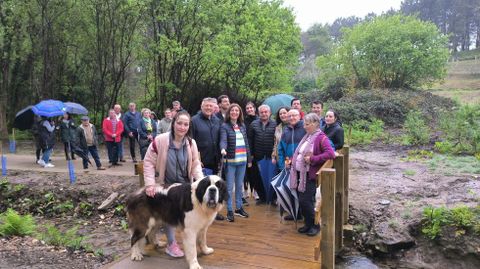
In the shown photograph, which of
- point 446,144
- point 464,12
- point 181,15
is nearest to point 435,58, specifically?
point 446,144

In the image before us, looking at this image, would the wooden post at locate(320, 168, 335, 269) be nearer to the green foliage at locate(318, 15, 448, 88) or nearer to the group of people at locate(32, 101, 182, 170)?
the group of people at locate(32, 101, 182, 170)

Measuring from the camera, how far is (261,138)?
6824 mm

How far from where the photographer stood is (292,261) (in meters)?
4.95

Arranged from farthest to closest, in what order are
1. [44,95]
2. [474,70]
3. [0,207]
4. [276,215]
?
[474,70] < [44,95] < [0,207] < [276,215]

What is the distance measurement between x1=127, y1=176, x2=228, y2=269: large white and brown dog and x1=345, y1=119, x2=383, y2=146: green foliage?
13743 mm

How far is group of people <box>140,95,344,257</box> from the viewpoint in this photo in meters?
4.80

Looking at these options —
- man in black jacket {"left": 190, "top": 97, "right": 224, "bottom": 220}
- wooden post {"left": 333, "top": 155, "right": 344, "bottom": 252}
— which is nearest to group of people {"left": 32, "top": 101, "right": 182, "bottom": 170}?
man in black jacket {"left": 190, "top": 97, "right": 224, "bottom": 220}

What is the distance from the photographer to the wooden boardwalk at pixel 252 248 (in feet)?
15.9

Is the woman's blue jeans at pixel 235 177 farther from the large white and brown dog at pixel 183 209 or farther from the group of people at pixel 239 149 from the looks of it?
the large white and brown dog at pixel 183 209

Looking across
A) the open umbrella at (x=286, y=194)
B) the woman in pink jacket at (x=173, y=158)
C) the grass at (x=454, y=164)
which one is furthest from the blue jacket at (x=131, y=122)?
the grass at (x=454, y=164)

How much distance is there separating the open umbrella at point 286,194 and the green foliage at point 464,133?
10843 millimetres

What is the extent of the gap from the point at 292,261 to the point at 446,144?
12.3 metres

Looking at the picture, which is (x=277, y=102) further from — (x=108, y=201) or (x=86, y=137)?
(x=86, y=137)

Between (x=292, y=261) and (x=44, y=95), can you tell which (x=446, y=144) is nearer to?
(x=292, y=261)
